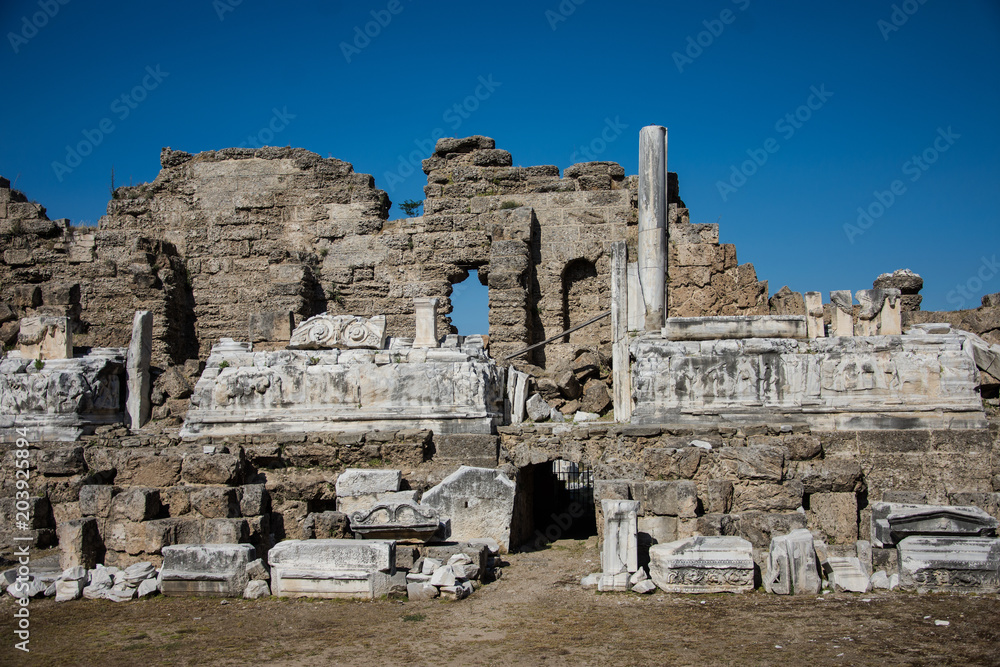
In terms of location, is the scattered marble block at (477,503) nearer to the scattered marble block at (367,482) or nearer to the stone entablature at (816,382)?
the scattered marble block at (367,482)

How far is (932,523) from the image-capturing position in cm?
684

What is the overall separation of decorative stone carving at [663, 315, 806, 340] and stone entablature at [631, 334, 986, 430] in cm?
14

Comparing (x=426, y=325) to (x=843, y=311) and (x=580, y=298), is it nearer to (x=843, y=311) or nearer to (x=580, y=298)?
(x=843, y=311)

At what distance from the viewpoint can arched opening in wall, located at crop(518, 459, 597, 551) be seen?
9.20 m

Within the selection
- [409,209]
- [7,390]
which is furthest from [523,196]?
[7,390]

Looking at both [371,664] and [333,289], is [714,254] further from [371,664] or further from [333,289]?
[371,664]

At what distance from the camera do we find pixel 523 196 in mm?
15438

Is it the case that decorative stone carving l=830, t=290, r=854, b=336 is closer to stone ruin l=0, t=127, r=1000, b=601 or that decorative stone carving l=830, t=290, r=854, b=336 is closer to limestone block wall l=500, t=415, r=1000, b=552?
stone ruin l=0, t=127, r=1000, b=601

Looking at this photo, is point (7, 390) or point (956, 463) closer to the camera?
point (956, 463)

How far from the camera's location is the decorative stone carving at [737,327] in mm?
9359

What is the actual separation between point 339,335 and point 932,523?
629cm

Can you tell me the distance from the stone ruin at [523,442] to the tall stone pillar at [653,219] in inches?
1.0

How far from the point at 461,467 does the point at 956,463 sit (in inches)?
188

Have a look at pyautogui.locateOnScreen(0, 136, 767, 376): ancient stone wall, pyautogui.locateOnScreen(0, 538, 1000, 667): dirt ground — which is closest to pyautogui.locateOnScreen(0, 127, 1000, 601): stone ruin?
pyautogui.locateOnScreen(0, 136, 767, 376): ancient stone wall
